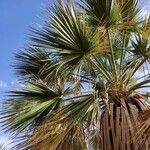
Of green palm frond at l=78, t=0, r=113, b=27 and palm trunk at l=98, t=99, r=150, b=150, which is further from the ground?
green palm frond at l=78, t=0, r=113, b=27

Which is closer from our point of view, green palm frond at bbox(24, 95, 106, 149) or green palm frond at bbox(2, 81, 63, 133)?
green palm frond at bbox(24, 95, 106, 149)

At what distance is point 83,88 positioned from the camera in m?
7.57

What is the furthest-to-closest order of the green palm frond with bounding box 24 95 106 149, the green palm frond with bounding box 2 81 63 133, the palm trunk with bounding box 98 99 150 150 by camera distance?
the green palm frond with bounding box 2 81 63 133
the green palm frond with bounding box 24 95 106 149
the palm trunk with bounding box 98 99 150 150

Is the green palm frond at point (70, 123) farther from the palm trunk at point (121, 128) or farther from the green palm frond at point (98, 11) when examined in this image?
the green palm frond at point (98, 11)

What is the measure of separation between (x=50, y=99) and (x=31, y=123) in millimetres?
552

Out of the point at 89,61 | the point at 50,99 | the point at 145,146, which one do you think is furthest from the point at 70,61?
the point at 145,146

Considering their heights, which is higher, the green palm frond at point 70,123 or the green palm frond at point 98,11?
the green palm frond at point 98,11

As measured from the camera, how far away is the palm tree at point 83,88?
23.0 ft

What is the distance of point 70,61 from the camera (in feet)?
24.5

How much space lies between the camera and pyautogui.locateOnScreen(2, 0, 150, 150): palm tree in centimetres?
702

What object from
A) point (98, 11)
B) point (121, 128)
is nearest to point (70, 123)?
point (121, 128)

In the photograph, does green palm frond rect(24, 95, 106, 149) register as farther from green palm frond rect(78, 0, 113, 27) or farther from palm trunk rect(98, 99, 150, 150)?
green palm frond rect(78, 0, 113, 27)

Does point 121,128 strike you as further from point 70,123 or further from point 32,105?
point 32,105

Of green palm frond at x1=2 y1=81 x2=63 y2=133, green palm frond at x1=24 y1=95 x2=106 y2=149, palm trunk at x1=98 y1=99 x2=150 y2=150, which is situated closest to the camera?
palm trunk at x1=98 y1=99 x2=150 y2=150
